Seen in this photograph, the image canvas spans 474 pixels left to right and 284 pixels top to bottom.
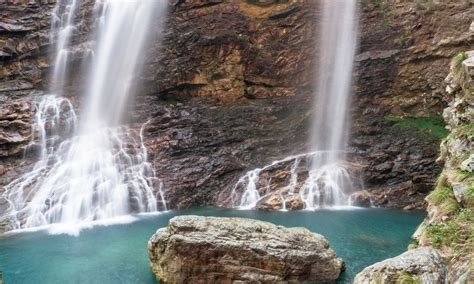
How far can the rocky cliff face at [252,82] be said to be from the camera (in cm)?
2245

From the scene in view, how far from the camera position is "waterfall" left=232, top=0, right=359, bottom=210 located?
67.3 ft

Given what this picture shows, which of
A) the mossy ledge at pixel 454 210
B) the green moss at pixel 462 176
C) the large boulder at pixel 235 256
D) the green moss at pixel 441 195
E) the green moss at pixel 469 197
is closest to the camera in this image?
the mossy ledge at pixel 454 210

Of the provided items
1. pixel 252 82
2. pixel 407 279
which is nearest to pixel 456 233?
pixel 407 279

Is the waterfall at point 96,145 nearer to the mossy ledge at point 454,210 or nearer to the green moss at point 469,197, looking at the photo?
the mossy ledge at point 454,210

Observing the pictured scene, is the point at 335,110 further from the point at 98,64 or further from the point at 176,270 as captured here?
the point at 176,270

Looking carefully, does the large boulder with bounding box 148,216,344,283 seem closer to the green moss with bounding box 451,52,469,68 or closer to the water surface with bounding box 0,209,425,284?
the water surface with bounding box 0,209,425,284

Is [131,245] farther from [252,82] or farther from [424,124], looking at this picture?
[424,124]

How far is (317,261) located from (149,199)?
11405mm

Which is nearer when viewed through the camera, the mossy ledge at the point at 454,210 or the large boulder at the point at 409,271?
the large boulder at the point at 409,271

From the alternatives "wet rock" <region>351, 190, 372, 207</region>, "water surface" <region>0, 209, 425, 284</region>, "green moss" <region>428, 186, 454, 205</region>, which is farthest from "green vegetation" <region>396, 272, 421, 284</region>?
"wet rock" <region>351, 190, 372, 207</region>

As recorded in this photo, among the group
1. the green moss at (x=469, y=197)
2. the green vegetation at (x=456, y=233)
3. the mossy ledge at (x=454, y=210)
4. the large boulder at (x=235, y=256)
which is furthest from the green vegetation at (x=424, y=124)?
the green vegetation at (x=456, y=233)

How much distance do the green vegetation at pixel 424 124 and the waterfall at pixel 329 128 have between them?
2.89 meters

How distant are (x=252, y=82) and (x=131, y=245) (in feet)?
47.1

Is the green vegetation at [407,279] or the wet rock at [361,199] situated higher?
the wet rock at [361,199]
